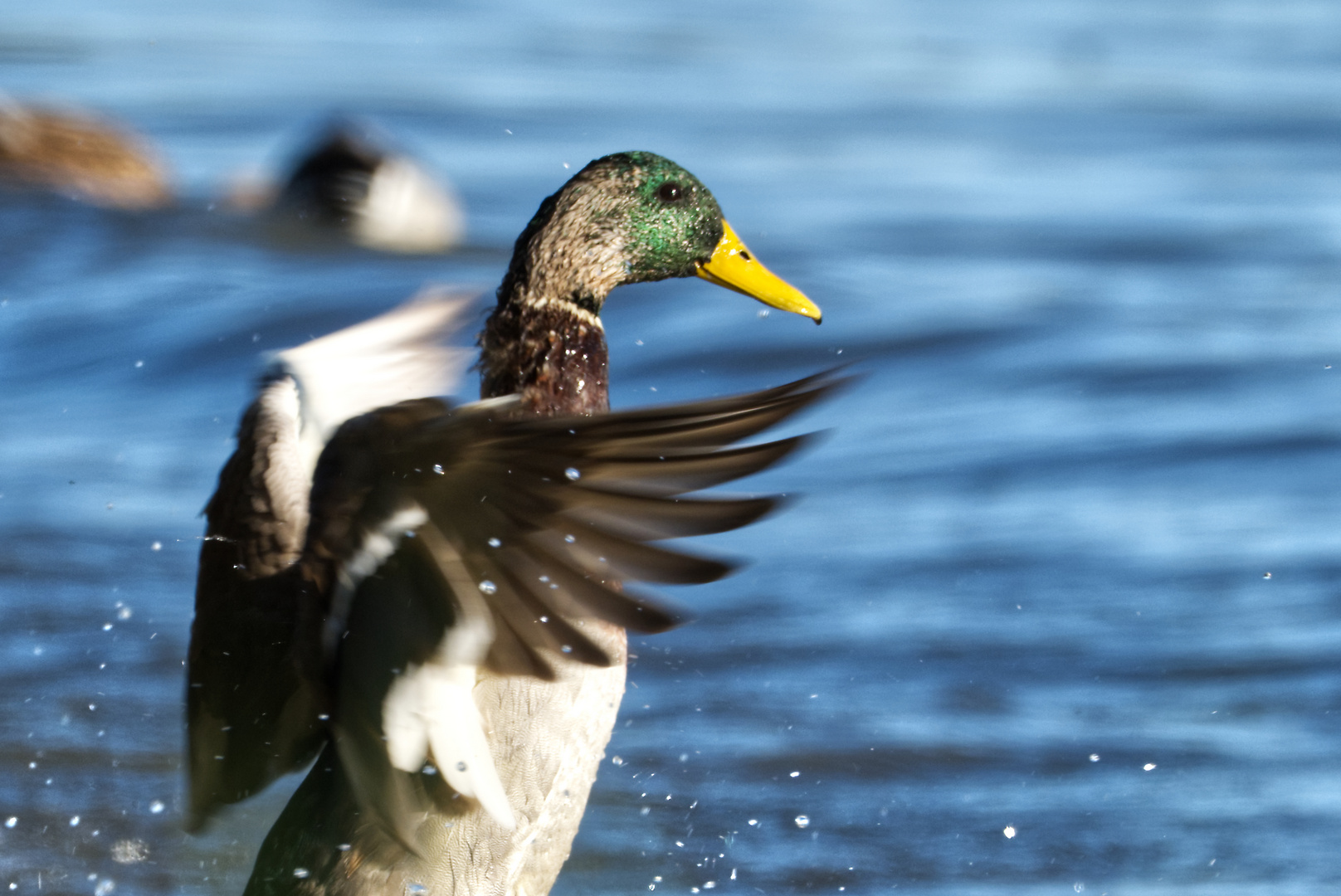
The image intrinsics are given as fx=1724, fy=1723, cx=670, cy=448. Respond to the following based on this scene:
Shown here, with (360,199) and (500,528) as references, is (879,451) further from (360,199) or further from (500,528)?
(360,199)

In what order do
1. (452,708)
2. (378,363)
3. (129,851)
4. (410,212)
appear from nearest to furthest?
(452,708)
(378,363)
(129,851)
(410,212)

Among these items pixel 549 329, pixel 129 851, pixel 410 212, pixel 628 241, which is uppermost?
pixel 628 241

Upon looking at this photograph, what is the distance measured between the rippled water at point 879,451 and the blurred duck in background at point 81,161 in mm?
199

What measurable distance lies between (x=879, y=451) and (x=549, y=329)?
276cm

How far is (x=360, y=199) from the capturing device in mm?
9117

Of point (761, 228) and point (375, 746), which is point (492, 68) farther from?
point (375, 746)

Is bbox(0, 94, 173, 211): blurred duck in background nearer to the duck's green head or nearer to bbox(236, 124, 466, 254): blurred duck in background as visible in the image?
bbox(236, 124, 466, 254): blurred duck in background

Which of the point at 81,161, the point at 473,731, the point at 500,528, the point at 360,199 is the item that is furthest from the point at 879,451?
the point at 81,161

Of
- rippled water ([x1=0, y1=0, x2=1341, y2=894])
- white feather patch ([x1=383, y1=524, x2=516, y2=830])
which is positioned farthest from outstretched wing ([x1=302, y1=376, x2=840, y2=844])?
rippled water ([x1=0, y1=0, x2=1341, y2=894])

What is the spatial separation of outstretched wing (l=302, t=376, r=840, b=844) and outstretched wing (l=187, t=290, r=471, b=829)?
0.97ft

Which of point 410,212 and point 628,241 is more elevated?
point 628,241

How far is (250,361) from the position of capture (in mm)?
7031

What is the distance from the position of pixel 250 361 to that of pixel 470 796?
4.32m

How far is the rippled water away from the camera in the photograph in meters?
3.98
